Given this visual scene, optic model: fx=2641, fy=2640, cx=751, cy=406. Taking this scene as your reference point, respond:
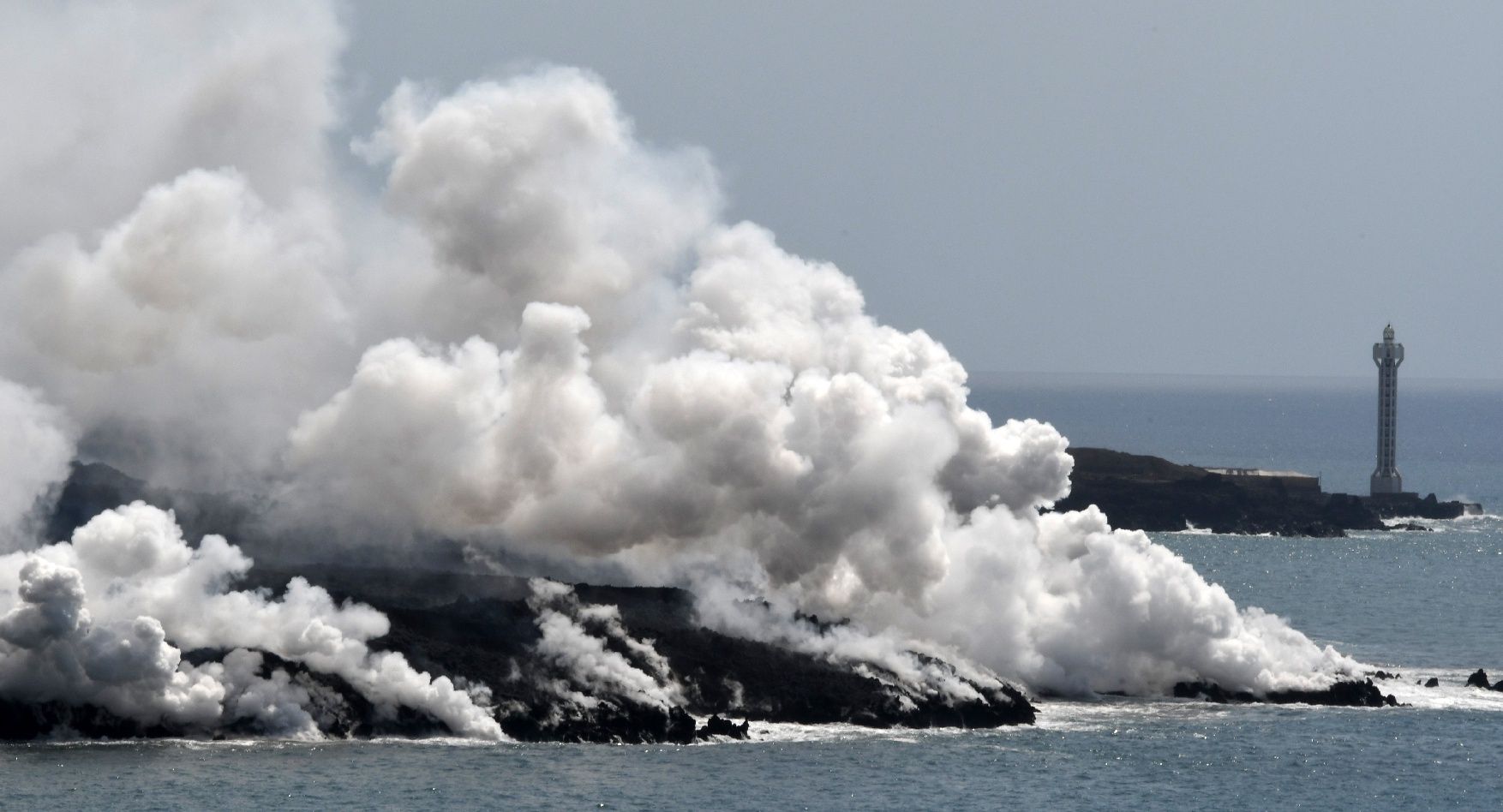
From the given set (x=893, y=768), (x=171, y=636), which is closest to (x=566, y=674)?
(x=893, y=768)

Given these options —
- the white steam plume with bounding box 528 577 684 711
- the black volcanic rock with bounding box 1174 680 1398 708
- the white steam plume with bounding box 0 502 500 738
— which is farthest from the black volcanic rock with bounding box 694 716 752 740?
the black volcanic rock with bounding box 1174 680 1398 708

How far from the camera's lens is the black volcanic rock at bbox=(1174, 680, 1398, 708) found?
147 meters

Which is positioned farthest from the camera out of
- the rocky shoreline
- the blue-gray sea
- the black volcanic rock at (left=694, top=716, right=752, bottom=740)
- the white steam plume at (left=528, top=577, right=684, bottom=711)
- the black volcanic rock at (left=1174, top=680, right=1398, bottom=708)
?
the black volcanic rock at (left=1174, top=680, right=1398, bottom=708)

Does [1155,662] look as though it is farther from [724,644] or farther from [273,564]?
[273,564]

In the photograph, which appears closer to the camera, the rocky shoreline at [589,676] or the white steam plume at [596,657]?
the rocky shoreline at [589,676]

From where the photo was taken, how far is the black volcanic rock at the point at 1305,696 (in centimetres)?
14738

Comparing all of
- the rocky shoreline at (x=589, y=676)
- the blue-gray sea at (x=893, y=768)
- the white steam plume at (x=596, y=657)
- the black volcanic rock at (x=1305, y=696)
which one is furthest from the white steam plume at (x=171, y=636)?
the black volcanic rock at (x=1305, y=696)

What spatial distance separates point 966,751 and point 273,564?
39767 mm

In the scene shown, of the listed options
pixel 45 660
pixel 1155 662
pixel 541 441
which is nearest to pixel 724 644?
pixel 541 441

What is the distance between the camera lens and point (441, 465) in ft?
481

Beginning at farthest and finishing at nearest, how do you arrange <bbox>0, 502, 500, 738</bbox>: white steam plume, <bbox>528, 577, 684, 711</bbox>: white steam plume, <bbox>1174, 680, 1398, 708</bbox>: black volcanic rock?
<bbox>1174, 680, 1398, 708</bbox>: black volcanic rock < <bbox>528, 577, 684, 711</bbox>: white steam plume < <bbox>0, 502, 500, 738</bbox>: white steam plume

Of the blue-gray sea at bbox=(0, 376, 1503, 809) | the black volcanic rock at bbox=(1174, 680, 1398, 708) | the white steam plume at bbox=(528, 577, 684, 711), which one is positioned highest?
the black volcanic rock at bbox=(1174, 680, 1398, 708)

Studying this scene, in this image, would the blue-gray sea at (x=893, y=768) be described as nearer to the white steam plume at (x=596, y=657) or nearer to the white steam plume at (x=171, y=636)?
the white steam plume at (x=171, y=636)

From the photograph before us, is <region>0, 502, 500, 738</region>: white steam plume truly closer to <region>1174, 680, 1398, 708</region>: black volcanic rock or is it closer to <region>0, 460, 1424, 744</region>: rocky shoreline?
<region>0, 460, 1424, 744</region>: rocky shoreline
